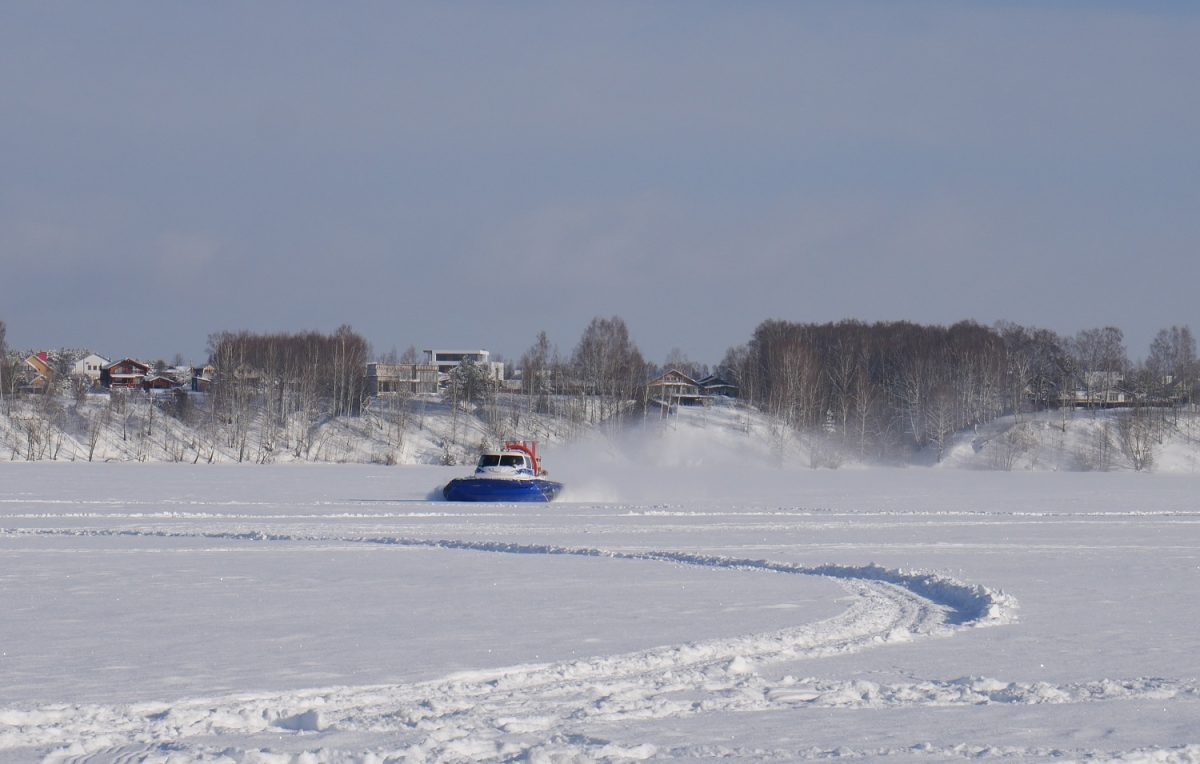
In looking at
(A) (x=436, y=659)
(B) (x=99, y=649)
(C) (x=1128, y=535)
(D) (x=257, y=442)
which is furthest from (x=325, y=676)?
(D) (x=257, y=442)

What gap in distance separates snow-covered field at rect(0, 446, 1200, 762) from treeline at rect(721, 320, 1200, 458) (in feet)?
208

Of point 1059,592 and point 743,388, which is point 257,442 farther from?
point 1059,592

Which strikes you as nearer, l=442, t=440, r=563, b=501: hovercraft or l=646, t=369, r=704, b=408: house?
l=442, t=440, r=563, b=501: hovercraft

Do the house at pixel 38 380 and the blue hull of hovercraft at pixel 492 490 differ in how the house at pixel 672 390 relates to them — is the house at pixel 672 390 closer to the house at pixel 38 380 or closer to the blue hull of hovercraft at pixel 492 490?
the house at pixel 38 380

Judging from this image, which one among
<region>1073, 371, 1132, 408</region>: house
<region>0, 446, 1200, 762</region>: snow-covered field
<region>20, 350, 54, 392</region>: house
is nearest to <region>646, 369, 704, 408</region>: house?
<region>1073, 371, 1132, 408</region>: house

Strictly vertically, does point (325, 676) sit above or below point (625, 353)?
below

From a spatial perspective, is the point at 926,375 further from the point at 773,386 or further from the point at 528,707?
the point at 528,707

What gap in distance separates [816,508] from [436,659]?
24764 millimetres

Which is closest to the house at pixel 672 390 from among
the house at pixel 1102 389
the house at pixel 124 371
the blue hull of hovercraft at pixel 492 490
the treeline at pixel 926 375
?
the treeline at pixel 926 375

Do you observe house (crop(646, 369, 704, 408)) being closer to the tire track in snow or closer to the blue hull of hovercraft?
the blue hull of hovercraft

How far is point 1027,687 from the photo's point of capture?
9.55 meters

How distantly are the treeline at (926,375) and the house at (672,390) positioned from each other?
16.0ft

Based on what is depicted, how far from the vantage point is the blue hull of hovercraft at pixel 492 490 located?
116 ft

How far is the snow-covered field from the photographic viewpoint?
8055mm
